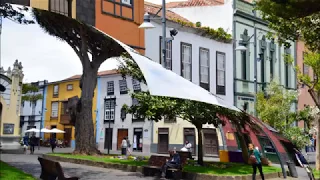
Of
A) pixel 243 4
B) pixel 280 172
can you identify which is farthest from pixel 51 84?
pixel 243 4

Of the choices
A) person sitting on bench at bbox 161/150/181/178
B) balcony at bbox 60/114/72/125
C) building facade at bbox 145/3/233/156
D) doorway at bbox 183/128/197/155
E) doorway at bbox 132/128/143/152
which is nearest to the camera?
balcony at bbox 60/114/72/125

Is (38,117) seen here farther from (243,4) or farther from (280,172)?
(243,4)

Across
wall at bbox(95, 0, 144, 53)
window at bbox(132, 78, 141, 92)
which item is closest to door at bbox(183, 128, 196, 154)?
wall at bbox(95, 0, 144, 53)

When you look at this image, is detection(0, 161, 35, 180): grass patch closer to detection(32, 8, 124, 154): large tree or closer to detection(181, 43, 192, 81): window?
detection(32, 8, 124, 154): large tree

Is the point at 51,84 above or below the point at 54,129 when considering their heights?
above

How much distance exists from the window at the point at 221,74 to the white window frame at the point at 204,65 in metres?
2.84

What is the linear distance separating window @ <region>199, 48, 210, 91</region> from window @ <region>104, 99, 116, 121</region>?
18.2 meters

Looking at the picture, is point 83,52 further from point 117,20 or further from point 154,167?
point 154,167

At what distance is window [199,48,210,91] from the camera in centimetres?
2338

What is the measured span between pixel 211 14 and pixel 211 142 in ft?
59.8

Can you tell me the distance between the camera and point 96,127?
4.37 m

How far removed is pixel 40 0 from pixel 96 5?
0.93 metres

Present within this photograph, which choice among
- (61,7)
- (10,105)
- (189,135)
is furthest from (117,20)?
(189,135)

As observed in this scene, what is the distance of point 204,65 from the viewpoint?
2394cm
